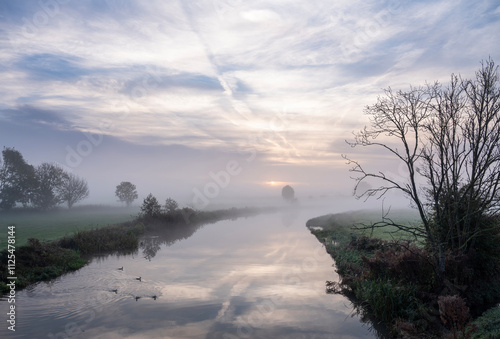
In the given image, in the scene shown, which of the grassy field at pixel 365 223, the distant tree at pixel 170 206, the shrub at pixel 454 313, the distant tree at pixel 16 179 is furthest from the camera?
the distant tree at pixel 16 179

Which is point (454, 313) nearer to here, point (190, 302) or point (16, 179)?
Result: point (190, 302)

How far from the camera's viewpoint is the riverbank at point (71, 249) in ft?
61.2

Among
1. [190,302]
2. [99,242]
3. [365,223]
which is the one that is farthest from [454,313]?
[365,223]

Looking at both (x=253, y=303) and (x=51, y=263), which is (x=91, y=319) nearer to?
(x=253, y=303)

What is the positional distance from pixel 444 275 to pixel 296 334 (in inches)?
268

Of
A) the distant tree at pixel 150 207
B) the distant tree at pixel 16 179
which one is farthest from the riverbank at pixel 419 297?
the distant tree at pixel 16 179

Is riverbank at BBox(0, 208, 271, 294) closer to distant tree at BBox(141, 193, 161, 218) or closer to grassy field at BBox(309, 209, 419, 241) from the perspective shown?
distant tree at BBox(141, 193, 161, 218)

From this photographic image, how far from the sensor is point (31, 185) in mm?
69375

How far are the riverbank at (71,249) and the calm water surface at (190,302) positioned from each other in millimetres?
1015

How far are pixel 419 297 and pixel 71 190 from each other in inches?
3131

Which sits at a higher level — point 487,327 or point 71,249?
point 71,249

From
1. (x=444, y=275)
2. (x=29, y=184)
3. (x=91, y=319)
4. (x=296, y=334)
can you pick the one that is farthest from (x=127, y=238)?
(x=29, y=184)

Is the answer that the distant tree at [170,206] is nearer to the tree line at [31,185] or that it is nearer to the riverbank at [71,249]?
the riverbank at [71,249]

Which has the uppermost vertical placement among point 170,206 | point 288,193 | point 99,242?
point 288,193
